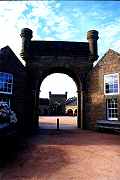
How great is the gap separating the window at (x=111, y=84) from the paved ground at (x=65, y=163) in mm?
7754

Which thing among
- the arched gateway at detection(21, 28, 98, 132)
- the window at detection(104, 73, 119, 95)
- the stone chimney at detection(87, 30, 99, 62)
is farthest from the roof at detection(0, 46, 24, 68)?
the window at detection(104, 73, 119, 95)

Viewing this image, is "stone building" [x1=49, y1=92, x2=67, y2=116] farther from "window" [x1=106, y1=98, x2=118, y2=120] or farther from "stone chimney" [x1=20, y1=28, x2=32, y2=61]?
"window" [x1=106, y1=98, x2=118, y2=120]

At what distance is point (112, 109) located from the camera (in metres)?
20.7

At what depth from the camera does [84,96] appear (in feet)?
75.8

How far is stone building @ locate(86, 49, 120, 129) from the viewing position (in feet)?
66.8

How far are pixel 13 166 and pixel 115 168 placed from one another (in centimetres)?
401

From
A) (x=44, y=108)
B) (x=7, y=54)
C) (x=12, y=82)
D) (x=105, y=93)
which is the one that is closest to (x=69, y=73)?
(x=105, y=93)

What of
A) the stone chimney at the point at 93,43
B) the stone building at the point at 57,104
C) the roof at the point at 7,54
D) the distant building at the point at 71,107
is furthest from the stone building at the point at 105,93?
the stone building at the point at 57,104

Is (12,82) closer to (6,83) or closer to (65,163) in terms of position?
(6,83)

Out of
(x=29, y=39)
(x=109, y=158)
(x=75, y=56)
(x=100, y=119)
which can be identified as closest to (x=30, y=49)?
(x=29, y=39)

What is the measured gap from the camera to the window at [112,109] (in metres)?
20.5

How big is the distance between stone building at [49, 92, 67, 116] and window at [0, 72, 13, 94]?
53.7 metres

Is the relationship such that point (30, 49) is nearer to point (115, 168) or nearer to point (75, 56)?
point (75, 56)

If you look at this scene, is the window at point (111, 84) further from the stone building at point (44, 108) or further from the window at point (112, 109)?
the stone building at point (44, 108)
